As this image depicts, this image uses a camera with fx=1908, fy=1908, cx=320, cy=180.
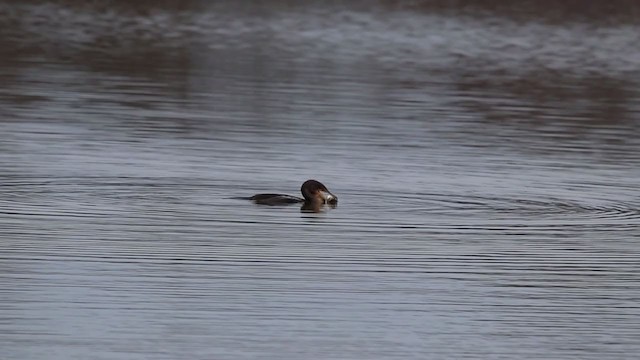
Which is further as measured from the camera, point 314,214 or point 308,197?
point 308,197

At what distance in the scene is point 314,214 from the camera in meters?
14.4

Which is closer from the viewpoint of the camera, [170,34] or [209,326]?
[209,326]

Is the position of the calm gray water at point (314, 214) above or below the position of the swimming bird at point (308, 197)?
below

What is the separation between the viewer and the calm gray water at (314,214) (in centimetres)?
1041

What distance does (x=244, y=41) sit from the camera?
35.9 meters

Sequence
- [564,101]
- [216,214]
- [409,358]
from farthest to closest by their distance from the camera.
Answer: [564,101] → [216,214] → [409,358]

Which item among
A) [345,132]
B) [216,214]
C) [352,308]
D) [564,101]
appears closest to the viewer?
[352,308]

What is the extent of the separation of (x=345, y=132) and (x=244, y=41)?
51.4 feet

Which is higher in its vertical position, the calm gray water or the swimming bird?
the swimming bird

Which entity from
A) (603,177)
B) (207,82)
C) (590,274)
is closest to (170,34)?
(207,82)

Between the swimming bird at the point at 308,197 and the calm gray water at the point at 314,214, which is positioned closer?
the calm gray water at the point at 314,214

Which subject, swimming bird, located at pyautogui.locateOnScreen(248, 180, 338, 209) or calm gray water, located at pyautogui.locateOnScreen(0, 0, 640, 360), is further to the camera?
swimming bird, located at pyautogui.locateOnScreen(248, 180, 338, 209)

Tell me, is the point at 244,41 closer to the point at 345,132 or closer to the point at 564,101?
the point at 564,101

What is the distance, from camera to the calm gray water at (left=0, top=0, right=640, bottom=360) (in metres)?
10.4
